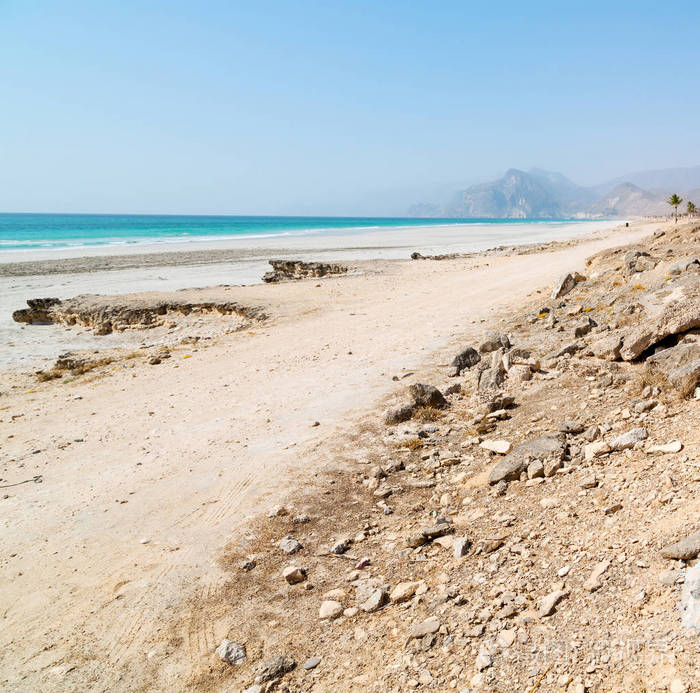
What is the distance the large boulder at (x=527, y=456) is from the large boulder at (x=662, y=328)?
7.24ft

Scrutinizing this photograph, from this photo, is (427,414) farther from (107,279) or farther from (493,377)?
(107,279)

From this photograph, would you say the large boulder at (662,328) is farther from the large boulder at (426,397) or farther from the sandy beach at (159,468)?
the sandy beach at (159,468)

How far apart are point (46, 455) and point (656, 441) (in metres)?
7.42

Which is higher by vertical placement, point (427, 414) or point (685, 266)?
point (685, 266)

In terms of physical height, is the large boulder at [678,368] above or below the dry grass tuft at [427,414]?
above

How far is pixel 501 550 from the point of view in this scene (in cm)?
389

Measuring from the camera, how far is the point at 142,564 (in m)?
4.66

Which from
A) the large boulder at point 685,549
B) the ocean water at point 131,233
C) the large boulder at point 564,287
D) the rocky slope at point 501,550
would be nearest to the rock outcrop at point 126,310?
the large boulder at point 564,287

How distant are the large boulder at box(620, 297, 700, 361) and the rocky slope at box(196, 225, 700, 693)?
0.02 m

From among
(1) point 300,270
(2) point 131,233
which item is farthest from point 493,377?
(2) point 131,233

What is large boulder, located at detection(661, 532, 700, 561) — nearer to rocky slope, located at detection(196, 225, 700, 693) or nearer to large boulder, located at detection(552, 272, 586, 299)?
rocky slope, located at detection(196, 225, 700, 693)

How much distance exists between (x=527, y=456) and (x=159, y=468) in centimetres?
435

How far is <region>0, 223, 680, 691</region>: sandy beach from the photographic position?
3863mm

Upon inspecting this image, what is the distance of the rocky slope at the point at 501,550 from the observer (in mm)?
2816
